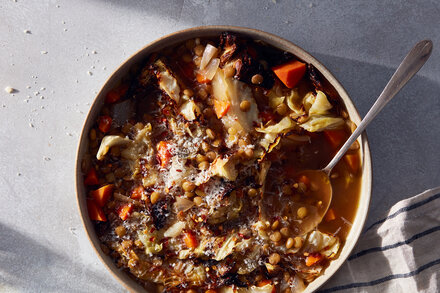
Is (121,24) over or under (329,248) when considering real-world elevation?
over

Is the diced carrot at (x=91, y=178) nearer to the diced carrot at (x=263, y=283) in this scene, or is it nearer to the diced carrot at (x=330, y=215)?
the diced carrot at (x=263, y=283)

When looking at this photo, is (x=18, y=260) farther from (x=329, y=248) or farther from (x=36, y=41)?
(x=329, y=248)

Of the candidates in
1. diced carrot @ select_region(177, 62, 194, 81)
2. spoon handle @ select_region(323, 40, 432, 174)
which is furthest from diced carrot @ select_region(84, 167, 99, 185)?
spoon handle @ select_region(323, 40, 432, 174)

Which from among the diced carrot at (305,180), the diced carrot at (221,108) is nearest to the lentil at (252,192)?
the diced carrot at (305,180)

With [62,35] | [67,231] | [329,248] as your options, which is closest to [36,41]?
[62,35]

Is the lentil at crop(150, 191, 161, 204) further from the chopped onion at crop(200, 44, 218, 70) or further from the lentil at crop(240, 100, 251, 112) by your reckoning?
the chopped onion at crop(200, 44, 218, 70)

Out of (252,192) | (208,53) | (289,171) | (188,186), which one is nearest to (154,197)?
(188,186)
